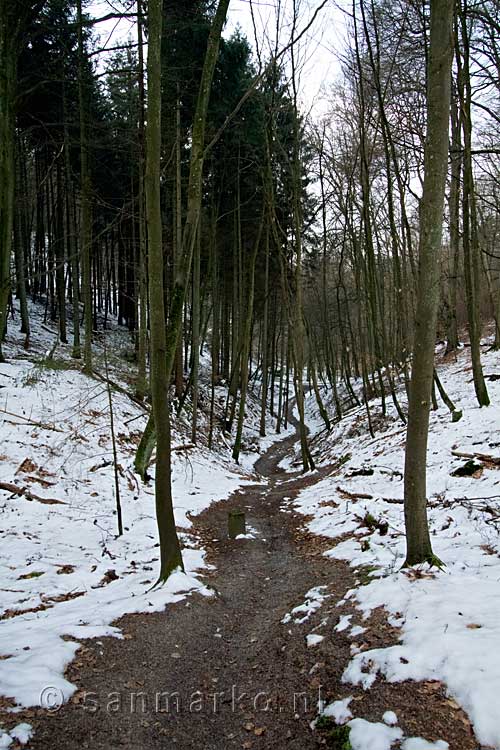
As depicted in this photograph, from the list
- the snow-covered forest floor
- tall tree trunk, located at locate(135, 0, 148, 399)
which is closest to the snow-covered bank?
the snow-covered forest floor

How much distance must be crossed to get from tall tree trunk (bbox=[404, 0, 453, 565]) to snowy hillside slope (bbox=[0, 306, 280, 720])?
8.60 feet

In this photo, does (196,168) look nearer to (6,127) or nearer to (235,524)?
(6,127)

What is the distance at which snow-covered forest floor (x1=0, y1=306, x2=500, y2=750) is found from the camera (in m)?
3.00

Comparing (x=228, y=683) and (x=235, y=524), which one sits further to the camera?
(x=235, y=524)

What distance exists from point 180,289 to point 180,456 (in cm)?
633

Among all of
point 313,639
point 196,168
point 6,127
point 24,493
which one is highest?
point 6,127

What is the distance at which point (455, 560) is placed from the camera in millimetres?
4535

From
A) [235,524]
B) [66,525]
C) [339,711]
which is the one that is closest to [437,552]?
[339,711]

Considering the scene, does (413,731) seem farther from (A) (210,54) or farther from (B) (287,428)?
(B) (287,428)

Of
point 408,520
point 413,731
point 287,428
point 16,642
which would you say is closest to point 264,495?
point 408,520

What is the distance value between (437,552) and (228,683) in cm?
270

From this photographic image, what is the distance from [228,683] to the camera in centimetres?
352

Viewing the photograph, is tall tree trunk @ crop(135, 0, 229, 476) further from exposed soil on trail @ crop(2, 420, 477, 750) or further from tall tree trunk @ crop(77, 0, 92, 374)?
tall tree trunk @ crop(77, 0, 92, 374)

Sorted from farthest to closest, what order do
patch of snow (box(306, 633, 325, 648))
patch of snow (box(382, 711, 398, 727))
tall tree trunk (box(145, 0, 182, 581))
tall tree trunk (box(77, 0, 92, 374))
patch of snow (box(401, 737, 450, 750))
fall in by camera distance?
1. tall tree trunk (box(77, 0, 92, 374))
2. tall tree trunk (box(145, 0, 182, 581))
3. patch of snow (box(306, 633, 325, 648))
4. patch of snow (box(382, 711, 398, 727))
5. patch of snow (box(401, 737, 450, 750))
